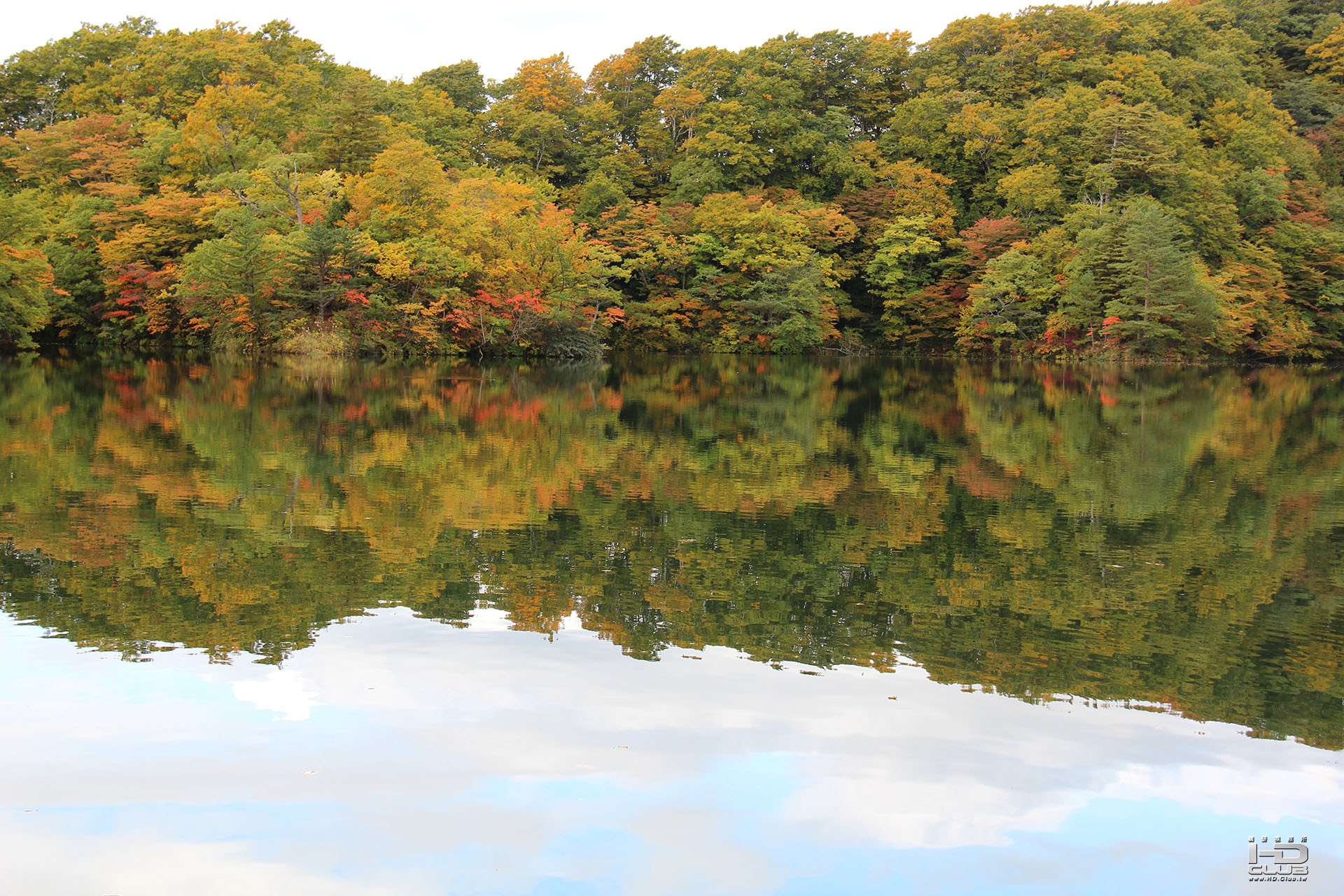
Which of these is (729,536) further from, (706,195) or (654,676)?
(706,195)

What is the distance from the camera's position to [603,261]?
34.9 m

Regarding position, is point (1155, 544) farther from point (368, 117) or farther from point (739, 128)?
point (739, 128)

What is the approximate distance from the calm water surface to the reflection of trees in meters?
0.04

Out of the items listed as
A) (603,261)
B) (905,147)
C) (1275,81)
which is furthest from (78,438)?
(1275,81)

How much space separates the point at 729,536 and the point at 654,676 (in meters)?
2.72

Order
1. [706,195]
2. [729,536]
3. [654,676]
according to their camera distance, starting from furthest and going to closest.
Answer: [706,195] < [729,536] < [654,676]

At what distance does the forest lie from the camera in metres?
27.9

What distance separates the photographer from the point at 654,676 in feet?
14.9

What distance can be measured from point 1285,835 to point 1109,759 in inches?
24.0

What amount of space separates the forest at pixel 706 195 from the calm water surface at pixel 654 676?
19.1 m

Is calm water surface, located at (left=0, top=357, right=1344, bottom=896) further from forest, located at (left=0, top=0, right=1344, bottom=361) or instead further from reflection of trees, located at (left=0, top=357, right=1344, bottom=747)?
forest, located at (left=0, top=0, right=1344, bottom=361)

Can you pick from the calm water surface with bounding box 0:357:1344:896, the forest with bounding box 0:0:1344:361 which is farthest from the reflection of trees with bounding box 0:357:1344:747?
Answer: the forest with bounding box 0:0:1344:361

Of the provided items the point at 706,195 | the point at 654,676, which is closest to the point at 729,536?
the point at 654,676

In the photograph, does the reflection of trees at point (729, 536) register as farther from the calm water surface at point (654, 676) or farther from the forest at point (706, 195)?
the forest at point (706, 195)
